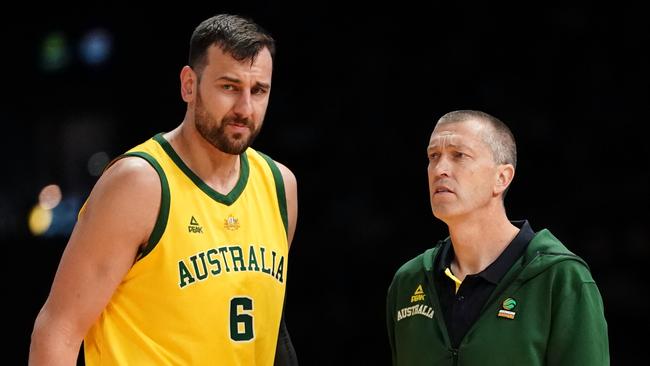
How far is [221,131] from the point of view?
2.82 meters

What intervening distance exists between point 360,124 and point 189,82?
12.2ft

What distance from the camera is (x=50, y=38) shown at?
22.2 feet

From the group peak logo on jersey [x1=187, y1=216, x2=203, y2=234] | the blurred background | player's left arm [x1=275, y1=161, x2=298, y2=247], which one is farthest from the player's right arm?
the blurred background

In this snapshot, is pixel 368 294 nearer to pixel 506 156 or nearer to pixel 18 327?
pixel 18 327

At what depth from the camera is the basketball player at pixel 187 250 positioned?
265 centimetres

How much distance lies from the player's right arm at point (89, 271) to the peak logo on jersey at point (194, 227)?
0.15 metres

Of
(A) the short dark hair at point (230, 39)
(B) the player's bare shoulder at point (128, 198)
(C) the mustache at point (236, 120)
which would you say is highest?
(A) the short dark hair at point (230, 39)

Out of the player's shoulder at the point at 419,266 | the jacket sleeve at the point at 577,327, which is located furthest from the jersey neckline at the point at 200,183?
the jacket sleeve at the point at 577,327

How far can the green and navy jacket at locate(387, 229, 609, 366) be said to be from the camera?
2629 mm

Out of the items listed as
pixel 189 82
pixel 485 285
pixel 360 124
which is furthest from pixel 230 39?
pixel 360 124

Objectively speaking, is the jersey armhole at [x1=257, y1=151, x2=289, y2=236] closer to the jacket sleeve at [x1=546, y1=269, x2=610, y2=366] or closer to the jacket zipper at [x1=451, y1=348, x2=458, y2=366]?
the jacket zipper at [x1=451, y1=348, x2=458, y2=366]

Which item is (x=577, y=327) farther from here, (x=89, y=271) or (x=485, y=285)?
(x=89, y=271)

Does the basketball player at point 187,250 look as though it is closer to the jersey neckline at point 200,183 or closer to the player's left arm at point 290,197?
the jersey neckline at point 200,183

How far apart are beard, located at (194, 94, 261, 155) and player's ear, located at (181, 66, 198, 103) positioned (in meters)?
0.04
